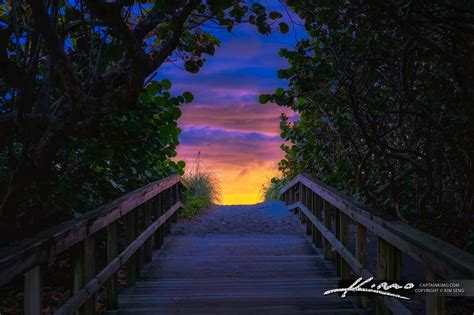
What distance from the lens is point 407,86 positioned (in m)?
4.02

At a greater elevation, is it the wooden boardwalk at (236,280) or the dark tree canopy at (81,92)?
the dark tree canopy at (81,92)

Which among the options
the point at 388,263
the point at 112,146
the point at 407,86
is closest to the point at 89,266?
the point at 112,146

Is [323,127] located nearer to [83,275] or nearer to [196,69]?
[196,69]

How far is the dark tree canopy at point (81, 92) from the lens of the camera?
3.45 metres

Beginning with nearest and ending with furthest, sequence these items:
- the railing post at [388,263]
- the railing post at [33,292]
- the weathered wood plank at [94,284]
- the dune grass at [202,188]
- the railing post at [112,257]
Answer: the railing post at [33,292] → the weathered wood plank at [94,284] → the railing post at [388,263] → the railing post at [112,257] → the dune grass at [202,188]

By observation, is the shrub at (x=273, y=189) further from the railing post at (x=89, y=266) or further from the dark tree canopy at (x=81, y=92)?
the railing post at (x=89, y=266)

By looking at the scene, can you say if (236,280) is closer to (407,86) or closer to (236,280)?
(236,280)

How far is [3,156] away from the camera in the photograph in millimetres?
4973

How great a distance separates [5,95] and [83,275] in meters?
1.96

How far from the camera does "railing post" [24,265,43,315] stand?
271 cm

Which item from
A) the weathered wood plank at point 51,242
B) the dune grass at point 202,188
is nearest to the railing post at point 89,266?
the weathered wood plank at point 51,242

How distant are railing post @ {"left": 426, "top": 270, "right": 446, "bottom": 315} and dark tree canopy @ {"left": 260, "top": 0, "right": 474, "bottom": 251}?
1679mm

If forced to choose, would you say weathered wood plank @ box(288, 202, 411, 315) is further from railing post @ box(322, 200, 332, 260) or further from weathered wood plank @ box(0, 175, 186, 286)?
weathered wood plank @ box(0, 175, 186, 286)

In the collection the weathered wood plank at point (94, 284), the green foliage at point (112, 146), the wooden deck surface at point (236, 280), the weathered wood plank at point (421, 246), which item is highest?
the green foliage at point (112, 146)
